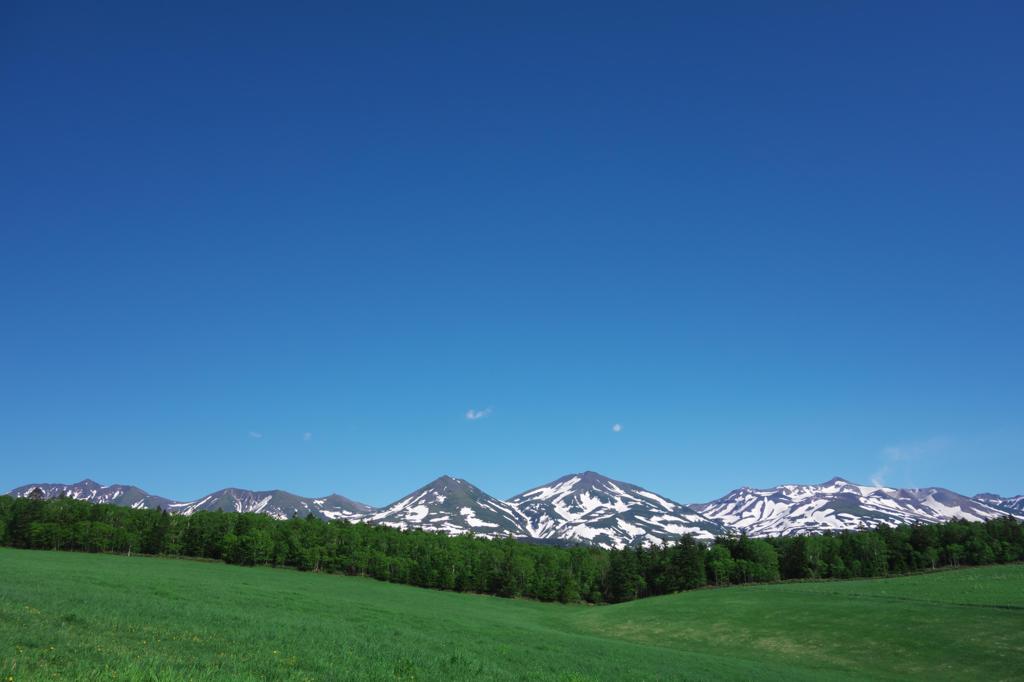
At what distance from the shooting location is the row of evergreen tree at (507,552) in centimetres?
12312

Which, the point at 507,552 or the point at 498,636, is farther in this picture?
the point at 507,552

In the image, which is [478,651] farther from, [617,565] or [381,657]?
[617,565]

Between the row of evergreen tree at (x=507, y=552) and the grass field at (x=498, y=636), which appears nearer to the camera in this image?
the grass field at (x=498, y=636)

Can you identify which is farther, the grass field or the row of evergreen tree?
the row of evergreen tree

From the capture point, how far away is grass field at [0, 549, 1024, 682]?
722 inches

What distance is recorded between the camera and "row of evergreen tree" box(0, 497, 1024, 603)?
12312cm

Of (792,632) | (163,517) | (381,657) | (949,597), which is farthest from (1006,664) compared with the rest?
(163,517)

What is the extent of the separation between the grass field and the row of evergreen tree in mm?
Result: 40858

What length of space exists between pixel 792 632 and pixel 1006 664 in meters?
19.8

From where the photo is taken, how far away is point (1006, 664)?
130 ft

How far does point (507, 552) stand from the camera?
13738cm

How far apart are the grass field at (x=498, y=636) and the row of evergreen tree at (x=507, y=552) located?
134 feet

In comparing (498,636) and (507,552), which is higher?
(498,636)

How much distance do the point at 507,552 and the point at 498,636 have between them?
94.9 meters
